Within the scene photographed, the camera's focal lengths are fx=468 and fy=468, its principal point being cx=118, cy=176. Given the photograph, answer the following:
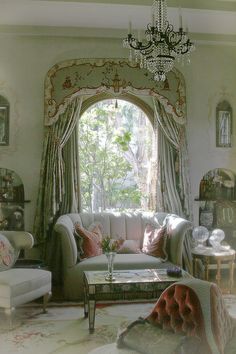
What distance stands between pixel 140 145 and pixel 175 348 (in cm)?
468

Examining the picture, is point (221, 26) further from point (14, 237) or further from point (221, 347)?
point (221, 347)

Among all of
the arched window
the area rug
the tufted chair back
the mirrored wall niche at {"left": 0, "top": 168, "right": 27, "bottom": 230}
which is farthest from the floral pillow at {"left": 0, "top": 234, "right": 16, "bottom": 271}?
the tufted chair back

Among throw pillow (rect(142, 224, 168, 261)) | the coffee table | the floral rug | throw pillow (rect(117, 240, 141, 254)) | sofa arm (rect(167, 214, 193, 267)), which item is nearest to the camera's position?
the floral rug

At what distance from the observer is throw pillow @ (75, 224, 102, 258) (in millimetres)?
5441

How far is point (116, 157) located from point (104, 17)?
1.91m

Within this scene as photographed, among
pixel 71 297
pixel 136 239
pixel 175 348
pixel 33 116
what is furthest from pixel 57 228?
pixel 175 348

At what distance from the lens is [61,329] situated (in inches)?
166

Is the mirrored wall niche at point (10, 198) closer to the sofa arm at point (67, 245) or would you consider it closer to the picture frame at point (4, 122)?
the picture frame at point (4, 122)

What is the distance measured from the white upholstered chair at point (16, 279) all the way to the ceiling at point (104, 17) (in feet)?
8.35

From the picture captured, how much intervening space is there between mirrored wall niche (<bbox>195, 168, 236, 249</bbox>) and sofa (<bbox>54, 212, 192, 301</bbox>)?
0.78 meters

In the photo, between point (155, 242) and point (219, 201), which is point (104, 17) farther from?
point (219, 201)

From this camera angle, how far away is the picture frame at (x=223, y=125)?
657cm

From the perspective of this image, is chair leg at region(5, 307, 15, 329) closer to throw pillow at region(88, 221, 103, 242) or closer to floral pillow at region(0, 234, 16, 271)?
floral pillow at region(0, 234, 16, 271)

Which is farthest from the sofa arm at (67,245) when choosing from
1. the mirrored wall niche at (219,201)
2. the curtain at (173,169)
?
the mirrored wall niche at (219,201)
